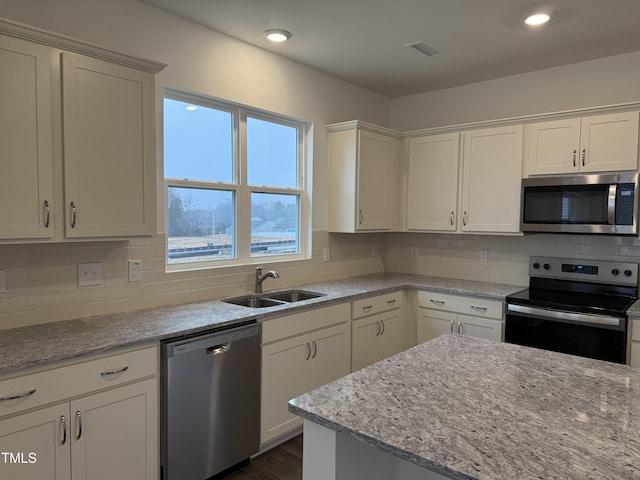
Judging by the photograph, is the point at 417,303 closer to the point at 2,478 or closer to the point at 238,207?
the point at 238,207

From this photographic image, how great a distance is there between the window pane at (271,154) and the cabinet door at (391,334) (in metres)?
1.38

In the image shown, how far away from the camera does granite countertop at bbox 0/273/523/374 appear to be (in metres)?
1.77

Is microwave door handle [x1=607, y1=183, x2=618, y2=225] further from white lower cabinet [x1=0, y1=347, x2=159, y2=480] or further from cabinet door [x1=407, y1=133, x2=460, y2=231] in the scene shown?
white lower cabinet [x1=0, y1=347, x2=159, y2=480]

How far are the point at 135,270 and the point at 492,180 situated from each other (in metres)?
2.83

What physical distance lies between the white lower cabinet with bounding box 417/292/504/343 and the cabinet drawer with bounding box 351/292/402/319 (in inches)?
9.3

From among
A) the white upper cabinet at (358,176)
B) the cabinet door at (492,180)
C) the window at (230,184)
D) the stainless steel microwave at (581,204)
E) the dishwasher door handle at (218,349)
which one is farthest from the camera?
the white upper cabinet at (358,176)

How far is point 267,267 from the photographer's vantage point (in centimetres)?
340

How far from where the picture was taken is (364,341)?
3.45 metres

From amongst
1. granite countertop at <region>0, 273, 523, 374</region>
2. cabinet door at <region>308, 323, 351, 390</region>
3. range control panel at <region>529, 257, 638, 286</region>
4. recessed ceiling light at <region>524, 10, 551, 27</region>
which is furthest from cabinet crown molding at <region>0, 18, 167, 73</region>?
range control panel at <region>529, 257, 638, 286</region>

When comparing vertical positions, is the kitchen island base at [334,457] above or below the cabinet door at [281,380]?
above

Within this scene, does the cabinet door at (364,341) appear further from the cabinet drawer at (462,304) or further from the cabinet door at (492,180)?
the cabinet door at (492,180)

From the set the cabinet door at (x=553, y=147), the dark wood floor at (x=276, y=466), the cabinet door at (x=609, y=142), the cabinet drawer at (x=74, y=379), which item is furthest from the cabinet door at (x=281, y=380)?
the cabinet door at (x=609, y=142)

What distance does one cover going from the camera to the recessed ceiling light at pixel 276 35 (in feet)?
9.68

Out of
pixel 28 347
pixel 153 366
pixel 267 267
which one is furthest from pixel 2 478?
pixel 267 267
